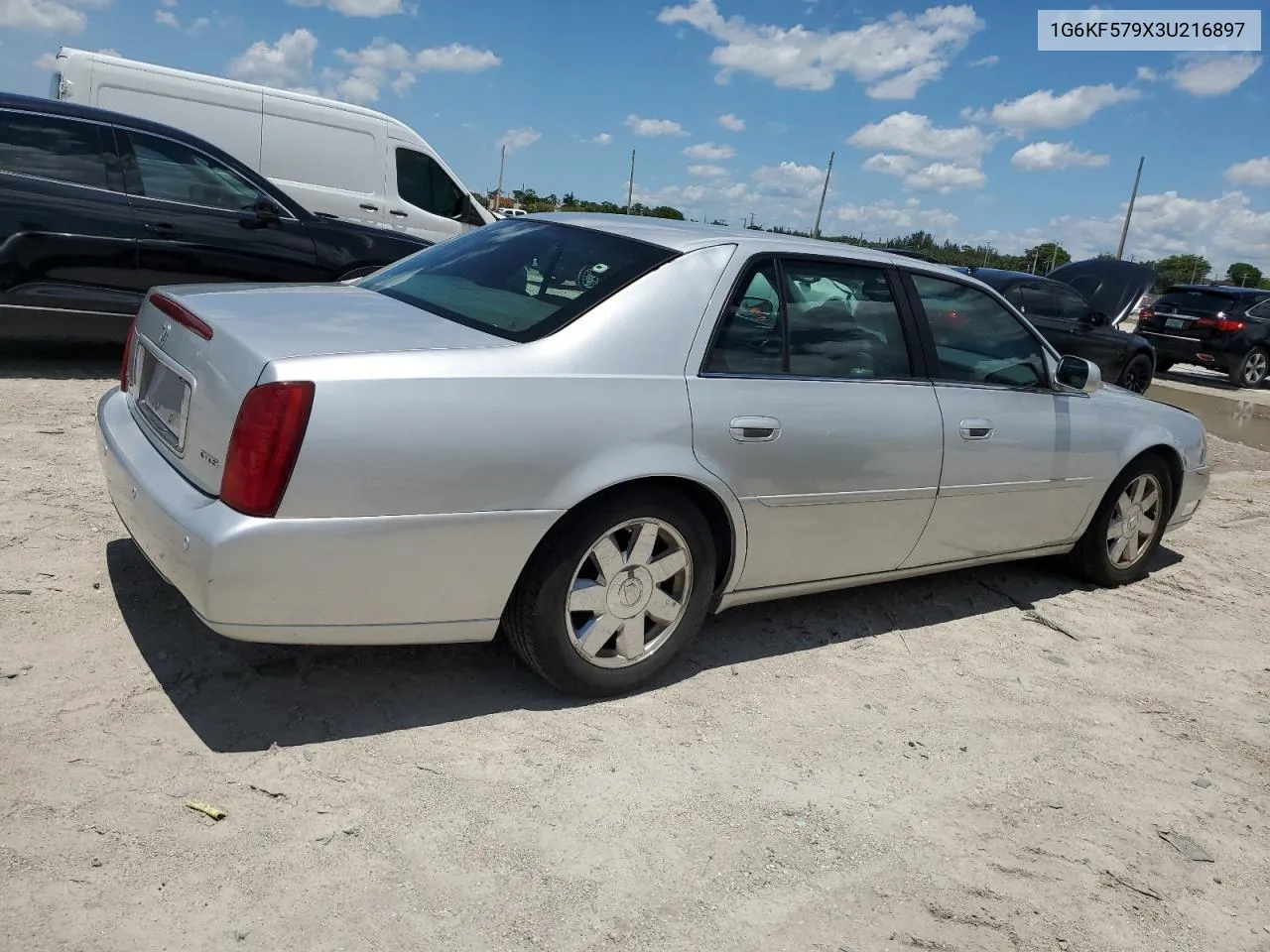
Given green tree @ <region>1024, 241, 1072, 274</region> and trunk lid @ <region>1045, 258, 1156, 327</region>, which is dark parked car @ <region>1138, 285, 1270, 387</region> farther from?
green tree @ <region>1024, 241, 1072, 274</region>

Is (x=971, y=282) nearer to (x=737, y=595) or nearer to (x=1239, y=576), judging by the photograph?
(x=737, y=595)

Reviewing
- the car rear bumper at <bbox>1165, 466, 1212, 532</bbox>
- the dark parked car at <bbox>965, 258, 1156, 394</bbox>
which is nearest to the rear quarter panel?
the car rear bumper at <bbox>1165, 466, 1212, 532</bbox>

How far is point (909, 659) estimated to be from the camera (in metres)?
4.14

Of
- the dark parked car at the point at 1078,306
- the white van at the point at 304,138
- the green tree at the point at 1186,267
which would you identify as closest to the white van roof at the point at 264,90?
the white van at the point at 304,138

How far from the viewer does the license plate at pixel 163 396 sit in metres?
3.03

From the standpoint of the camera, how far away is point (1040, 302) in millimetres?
11852

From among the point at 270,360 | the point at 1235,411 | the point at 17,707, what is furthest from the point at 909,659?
the point at 1235,411

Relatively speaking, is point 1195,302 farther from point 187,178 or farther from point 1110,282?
point 187,178

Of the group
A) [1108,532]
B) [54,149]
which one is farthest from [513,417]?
[54,149]

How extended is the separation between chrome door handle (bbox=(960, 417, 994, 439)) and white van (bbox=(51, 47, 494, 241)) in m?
8.48

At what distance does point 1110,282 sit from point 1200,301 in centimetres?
755

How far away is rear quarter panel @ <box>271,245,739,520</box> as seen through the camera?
271 cm

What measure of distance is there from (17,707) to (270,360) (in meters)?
1.21

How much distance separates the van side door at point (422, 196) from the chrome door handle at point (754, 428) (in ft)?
28.5
